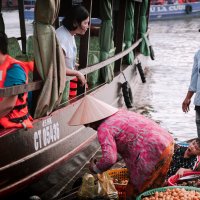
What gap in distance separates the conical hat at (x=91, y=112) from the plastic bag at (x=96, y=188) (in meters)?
0.64

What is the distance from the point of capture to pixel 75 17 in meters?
5.56

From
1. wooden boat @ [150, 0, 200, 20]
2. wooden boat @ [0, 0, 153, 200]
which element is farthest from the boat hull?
wooden boat @ [150, 0, 200, 20]

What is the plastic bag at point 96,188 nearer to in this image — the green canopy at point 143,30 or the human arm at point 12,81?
the human arm at point 12,81

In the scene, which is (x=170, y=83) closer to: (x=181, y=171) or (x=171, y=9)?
(x=181, y=171)

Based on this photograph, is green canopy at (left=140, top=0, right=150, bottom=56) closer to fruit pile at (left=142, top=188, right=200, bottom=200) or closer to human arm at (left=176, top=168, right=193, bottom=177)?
human arm at (left=176, top=168, right=193, bottom=177)

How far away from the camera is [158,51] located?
2136cm

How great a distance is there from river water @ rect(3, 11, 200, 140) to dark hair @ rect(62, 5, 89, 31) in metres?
3.44

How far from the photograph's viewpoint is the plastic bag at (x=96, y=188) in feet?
14.6

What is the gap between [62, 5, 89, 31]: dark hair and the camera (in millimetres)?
5473

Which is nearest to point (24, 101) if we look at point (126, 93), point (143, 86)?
point (126, 93)

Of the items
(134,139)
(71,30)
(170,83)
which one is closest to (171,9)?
(170,83)

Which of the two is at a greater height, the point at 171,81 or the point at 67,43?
the point at 67,43

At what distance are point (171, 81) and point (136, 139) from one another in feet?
33.1

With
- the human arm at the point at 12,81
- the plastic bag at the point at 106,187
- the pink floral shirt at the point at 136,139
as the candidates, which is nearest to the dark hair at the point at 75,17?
the human arm at the point at 12,81
